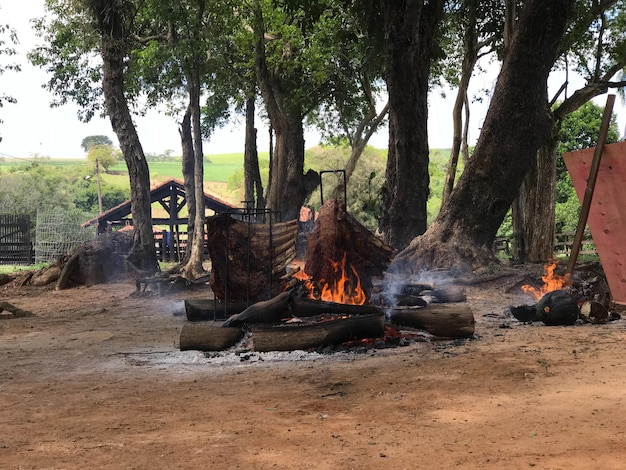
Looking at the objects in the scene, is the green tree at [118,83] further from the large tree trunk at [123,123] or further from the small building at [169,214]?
the small building at [169,214]

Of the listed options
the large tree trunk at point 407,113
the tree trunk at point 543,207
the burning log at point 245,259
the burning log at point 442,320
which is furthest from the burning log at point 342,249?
the tree trunk at point 543,207

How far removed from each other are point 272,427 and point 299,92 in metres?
21.9

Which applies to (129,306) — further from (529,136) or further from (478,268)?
(529,136)

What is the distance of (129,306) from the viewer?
13.5 metres

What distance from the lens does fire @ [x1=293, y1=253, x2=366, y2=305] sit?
8953 millimetres

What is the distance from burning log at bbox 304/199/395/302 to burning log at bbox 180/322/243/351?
193cm

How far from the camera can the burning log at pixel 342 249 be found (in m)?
8.81

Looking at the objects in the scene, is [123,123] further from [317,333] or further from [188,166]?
[317,333]

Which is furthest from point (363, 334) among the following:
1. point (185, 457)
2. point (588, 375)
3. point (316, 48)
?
point (316, 48)

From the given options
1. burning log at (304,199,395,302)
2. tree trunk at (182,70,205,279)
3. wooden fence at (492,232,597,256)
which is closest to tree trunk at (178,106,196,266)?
tree trunk at (182,70,205,279)

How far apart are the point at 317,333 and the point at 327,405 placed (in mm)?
2202

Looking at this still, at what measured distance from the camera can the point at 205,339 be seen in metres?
7.55

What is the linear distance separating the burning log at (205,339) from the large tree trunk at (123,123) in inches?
490

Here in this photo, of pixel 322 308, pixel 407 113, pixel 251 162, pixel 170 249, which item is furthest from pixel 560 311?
pixel 170 249
